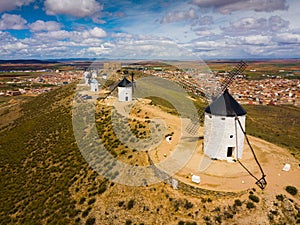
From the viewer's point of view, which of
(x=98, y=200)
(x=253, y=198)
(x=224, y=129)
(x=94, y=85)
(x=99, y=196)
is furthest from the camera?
(x=94, y=85)

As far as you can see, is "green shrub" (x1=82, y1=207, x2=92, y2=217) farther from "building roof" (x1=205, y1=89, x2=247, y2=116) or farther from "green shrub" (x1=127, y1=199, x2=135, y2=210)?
"building roof" (x1=205, y1=89, x2=247, y2=116)

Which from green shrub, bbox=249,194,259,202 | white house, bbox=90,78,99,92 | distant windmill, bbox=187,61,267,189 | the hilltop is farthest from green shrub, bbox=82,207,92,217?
white house, bbox=90,78,99,92

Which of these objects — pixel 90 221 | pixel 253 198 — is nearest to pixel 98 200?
pixel 90 221

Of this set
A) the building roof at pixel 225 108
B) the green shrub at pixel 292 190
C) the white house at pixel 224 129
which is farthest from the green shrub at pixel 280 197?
the building roof at pixel 225 108

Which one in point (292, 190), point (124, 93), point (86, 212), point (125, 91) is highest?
point (125, 91)

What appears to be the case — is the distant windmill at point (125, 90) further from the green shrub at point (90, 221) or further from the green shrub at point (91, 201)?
the green shrub at point (90, 221)

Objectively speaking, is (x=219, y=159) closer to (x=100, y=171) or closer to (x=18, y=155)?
(x=100, y=171)

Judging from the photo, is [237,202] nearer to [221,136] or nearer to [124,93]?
[221,136]
